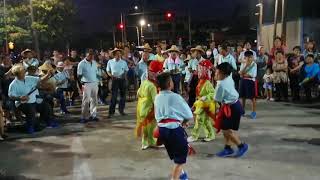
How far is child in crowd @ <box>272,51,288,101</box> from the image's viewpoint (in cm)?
1532

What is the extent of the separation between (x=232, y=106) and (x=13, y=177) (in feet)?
12.0

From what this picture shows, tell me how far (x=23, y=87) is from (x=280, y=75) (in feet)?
26.2

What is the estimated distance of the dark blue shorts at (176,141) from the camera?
6.38m

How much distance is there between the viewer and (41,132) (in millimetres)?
11750

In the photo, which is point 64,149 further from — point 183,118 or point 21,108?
point 183,118

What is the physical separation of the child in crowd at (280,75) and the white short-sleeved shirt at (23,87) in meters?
7.55

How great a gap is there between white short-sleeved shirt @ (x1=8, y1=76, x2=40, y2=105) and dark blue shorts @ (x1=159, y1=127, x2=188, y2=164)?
604 cm

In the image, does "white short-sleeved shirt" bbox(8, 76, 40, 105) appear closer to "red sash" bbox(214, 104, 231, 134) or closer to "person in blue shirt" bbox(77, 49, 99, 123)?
"person in blue shirt" bbox(77, 49, 99, 123)

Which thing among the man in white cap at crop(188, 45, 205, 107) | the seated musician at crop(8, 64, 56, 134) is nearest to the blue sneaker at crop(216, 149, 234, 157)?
the man in white cap at crop(188, 45, 205, 107)

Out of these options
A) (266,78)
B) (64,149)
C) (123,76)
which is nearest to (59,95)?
(123,76)

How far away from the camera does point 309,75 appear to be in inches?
592

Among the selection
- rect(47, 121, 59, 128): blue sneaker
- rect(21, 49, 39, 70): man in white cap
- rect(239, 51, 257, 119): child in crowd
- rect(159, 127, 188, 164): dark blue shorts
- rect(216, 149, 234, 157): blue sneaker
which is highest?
rect(21, 49, 39, 70): man in white cap

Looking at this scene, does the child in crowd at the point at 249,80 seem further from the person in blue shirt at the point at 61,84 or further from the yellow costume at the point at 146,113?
the person in blue shirt at the point at 61,84

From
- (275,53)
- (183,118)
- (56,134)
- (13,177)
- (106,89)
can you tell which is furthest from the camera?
(106,89)
